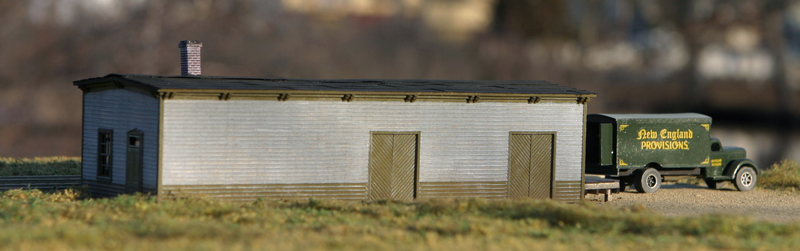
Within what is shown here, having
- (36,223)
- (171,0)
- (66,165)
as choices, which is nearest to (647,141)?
(36,223)

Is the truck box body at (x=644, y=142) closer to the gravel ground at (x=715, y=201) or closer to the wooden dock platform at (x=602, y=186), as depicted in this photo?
the gravel ground at (x=715, y=201)

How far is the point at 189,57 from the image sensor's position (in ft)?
77.9

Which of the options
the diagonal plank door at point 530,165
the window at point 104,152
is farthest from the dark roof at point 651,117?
the window at point 104,152

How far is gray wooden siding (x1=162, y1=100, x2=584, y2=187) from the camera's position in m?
19.6

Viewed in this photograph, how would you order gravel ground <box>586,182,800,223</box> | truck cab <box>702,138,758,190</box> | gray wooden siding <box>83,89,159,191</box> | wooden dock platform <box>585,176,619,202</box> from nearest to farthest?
1. gray wooden siding <box>83,89,159,191</box>
2. gravel ground <box>586,182,800,223</box>
3. wooden dock platform <box>585,176,619,202</box>
4. truck cab <box>702,138,758,190</box>

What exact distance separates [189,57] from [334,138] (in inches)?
224

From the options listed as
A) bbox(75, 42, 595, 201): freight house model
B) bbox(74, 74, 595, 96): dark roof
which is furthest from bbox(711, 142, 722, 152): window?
bbox(75, 42, 595, 201): freight house model

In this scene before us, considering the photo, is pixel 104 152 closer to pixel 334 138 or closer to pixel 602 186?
pixel 334 138

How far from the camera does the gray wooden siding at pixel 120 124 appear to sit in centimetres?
1942

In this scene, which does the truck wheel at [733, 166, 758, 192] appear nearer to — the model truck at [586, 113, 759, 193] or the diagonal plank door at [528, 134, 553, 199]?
the model truck at [586, 113, 759, 193]

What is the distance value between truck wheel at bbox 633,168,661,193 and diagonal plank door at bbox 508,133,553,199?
410cm

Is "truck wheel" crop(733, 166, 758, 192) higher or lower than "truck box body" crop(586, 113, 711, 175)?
lower

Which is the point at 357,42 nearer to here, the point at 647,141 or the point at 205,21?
the point at 205,21

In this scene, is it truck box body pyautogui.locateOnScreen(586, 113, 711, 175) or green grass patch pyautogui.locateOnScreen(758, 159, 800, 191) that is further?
green grass patch pyautogui.locateOnScreen(758, 159, 800, 191)
